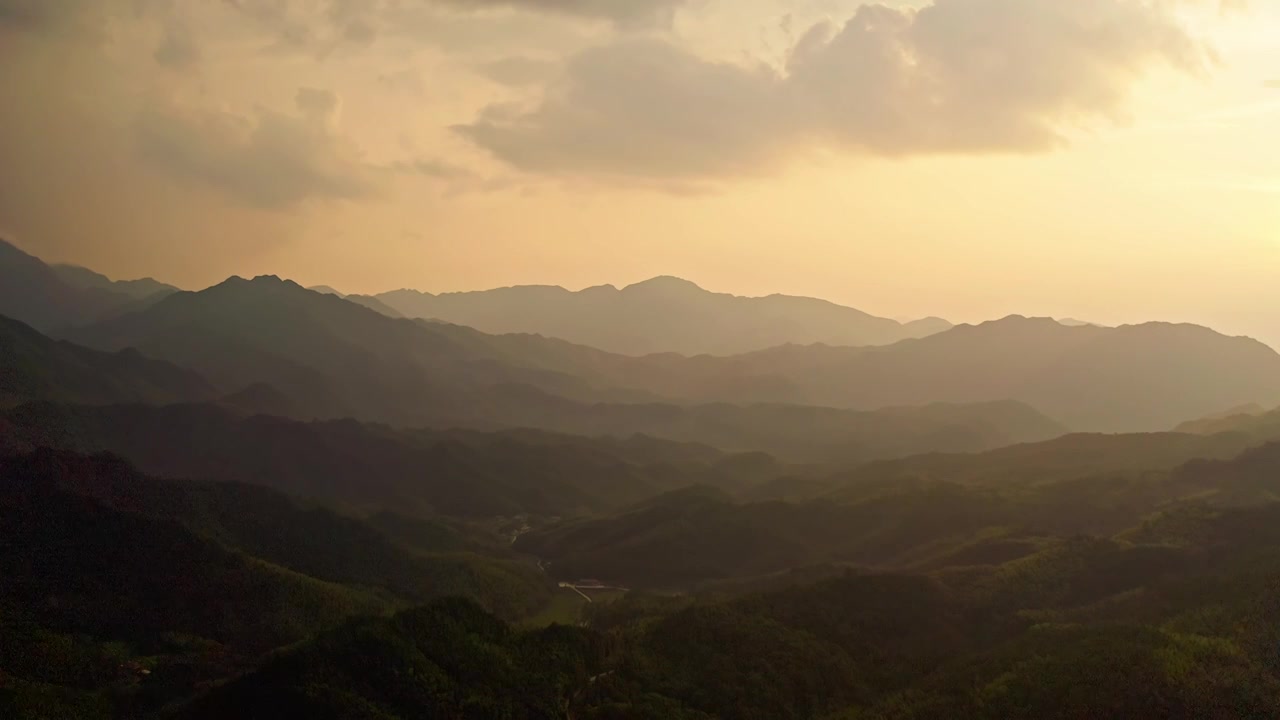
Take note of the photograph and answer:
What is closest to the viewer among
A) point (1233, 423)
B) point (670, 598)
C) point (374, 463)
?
point (670, 598)

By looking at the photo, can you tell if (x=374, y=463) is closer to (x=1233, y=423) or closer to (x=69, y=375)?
(x=69, y=375)

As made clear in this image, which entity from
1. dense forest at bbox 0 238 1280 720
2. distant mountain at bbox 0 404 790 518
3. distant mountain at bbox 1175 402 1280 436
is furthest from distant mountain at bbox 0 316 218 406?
distant mountain at bbox 1175 402 1280 436

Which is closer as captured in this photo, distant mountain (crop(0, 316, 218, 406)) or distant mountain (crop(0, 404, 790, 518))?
distant mountain (crop(0, 404, 790, 518))

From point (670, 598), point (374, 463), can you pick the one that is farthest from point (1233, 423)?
point (374, 463)

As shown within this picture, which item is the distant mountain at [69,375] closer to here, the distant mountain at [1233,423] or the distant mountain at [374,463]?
the distant mountain at [374,463]

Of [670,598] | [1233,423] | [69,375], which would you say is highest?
[69,375]

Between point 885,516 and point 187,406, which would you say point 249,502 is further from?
point 187,406

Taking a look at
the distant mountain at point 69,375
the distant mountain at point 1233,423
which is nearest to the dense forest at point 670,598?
the distant mountain at point 1233,423

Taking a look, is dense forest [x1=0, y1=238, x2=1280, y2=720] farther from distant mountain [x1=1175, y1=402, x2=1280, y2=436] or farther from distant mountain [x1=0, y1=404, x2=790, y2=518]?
distant mountain [x1=0, y1=404, x2=790, y2=518]
